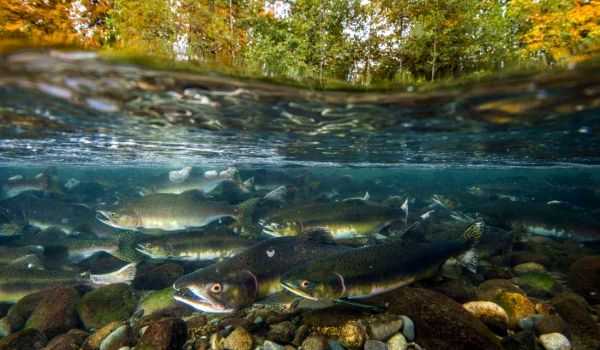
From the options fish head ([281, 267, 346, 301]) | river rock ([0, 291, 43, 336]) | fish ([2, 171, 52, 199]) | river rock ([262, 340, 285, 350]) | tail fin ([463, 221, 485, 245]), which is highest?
tail fin ([463, 221, 485, 245])

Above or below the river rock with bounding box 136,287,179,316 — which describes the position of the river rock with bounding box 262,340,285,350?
above

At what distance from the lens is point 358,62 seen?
12.7 meters

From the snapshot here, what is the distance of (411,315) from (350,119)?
6.39 meters

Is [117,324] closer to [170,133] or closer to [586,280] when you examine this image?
[170,133]

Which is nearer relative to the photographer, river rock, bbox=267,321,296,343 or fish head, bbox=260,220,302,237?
river rock, bbox=267,321,296,343

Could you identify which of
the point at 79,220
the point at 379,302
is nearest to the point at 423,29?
the point at 379,302

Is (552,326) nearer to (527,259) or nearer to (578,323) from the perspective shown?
(578,323)

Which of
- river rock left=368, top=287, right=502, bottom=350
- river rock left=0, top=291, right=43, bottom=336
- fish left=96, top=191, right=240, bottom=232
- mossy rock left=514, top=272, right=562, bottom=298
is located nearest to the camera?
river rock left=368, top=287, right=502, bottom=350

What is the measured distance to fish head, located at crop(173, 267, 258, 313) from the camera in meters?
4.57

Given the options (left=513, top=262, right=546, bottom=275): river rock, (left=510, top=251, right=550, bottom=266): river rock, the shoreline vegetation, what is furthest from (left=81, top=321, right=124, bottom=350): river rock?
(left=510, top=251, right=550, bottom=266): river rock

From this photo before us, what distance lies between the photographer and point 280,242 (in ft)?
20.0

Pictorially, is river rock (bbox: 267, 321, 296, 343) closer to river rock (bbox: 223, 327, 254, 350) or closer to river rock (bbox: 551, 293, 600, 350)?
river rock (bbox: 223, 327, 254, 350)

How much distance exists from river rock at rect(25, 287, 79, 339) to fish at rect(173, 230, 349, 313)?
3014mm

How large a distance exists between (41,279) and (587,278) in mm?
12844
